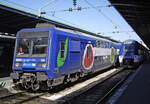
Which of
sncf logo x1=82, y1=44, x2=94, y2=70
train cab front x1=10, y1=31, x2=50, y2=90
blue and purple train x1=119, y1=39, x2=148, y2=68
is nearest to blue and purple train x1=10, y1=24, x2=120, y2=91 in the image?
train cab front x1=10, y1=31, x2=50, y2=90

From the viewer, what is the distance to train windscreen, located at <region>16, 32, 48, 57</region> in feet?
26.6

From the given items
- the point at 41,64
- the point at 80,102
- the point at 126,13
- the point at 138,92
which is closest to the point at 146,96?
the point at 138,92

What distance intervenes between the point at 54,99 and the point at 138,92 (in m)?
4.51

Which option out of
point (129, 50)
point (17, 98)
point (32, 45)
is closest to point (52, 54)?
point (32, 45)

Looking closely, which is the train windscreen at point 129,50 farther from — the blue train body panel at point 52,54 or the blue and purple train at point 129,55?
the blue train body panel at point 52,54

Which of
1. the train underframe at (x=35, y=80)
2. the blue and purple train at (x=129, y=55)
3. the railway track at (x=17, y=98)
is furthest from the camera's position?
the blue and purple train at (x=129, y=55)

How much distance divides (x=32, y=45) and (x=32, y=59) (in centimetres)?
74

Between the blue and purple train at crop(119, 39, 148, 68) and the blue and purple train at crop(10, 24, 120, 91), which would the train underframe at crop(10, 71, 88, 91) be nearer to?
the blue and purple train at crop(10, 24, 120, 91)

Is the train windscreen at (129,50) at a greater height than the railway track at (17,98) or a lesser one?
greater

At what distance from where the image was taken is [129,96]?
8.04m

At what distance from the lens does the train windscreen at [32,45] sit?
8102 millimetres

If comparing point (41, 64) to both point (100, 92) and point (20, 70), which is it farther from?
point (100, 92)

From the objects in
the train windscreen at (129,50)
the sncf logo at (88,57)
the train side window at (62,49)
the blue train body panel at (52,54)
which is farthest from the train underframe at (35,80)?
the train windscreen at (129,50)

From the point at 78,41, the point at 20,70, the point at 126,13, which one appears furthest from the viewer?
the point at 126,13
